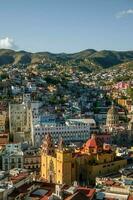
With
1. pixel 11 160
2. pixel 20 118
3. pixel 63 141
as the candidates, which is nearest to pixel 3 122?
pixel 20 118

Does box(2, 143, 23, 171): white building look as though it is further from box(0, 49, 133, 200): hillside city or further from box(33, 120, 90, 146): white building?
box(33, 120, 90, 146): white building

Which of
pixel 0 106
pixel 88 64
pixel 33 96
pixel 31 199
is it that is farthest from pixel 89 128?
pixel 88 64

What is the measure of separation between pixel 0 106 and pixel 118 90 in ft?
126

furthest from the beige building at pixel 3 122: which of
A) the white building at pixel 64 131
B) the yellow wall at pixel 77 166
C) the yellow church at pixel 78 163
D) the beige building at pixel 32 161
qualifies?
the yellow wall at pixel 77 166

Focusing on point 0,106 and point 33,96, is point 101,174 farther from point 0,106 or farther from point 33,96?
point 33,96

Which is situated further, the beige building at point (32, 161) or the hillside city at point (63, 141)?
the beige building at point (32, 161)

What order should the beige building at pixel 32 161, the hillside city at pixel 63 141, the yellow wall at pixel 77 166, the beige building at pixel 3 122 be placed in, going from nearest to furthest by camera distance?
the hillside city at pixel 63 141 < the yellow wall at pixel 77 166 < the beige building at pixel 32 161 < the beige building at pixel 3 122

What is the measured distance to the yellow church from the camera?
35.1 meters

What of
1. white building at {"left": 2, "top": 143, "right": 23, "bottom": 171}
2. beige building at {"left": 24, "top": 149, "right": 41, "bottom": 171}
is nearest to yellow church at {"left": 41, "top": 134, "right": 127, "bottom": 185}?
beige building at {"left": 24, "top": 149, "right": 41, "bottom": 171}

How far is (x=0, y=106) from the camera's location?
2463 inches

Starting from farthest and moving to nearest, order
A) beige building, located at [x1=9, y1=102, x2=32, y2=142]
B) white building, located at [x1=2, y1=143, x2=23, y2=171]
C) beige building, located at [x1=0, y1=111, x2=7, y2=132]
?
beige building, located at [x1=0, y1=111, x2=7, y2=132]
beige building, located at [x1=9, y1=102, x2=32, y2=142]
white building, located at [x1=2, y1=143, x2=23, y2=171]

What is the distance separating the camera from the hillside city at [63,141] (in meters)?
28.8

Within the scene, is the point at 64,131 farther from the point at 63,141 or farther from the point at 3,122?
the point at 63,141

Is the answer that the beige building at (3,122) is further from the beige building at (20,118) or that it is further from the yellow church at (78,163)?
the yellow church at (78,163)
